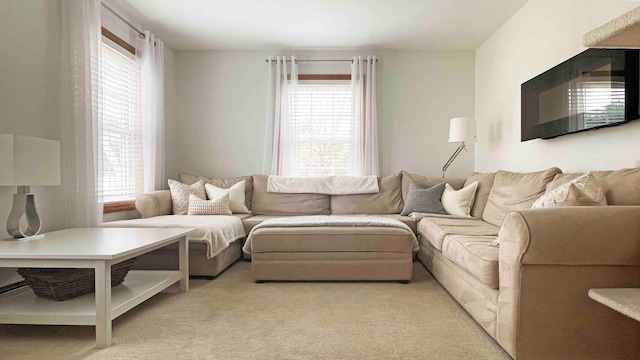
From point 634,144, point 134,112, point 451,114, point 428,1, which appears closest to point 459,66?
point 451,114

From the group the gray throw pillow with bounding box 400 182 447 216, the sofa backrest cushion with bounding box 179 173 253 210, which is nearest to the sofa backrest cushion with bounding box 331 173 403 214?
the gray throw pillow with bounding box 400 182 447 216

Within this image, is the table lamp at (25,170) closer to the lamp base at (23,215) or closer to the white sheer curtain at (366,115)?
the lamp base at (23,215)

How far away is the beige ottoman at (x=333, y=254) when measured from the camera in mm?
3100

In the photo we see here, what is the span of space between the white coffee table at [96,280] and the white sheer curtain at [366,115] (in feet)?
9.63

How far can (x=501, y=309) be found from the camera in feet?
6.12

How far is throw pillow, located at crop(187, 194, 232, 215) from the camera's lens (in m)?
4.11

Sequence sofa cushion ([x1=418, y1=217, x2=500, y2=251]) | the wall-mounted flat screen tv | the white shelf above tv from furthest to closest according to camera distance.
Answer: sofa cushion ([x1=418, y1=217, x2=500, y2=251]) → the wall-mounted flat screen tv → the white shelf above tv

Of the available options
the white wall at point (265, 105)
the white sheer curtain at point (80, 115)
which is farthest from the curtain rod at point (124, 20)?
the white wall at point (265, 105)

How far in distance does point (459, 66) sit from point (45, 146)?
4.60 meters

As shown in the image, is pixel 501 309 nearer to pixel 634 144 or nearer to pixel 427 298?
pixel 427 298

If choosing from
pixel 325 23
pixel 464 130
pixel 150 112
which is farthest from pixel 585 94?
pixel 150 112

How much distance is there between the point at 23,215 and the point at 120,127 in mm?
1634

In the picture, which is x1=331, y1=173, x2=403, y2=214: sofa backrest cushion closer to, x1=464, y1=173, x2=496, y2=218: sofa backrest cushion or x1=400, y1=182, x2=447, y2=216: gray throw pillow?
x1=400, y1=182, x2=447, y2=216: gray throw pillow

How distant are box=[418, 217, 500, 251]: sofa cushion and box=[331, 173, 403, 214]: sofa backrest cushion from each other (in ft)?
2.69
